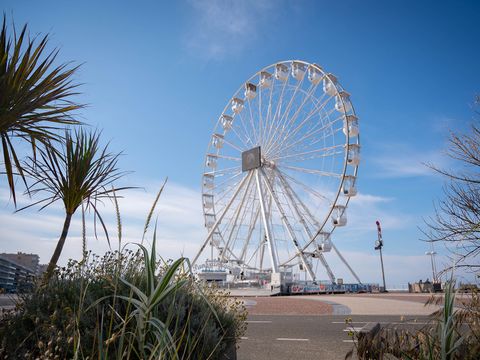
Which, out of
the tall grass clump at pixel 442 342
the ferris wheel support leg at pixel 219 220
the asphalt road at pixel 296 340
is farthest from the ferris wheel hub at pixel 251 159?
the tall grass clump at pixel 442 342

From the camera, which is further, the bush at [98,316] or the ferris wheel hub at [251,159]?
the ferris wheel hub at [251,159]

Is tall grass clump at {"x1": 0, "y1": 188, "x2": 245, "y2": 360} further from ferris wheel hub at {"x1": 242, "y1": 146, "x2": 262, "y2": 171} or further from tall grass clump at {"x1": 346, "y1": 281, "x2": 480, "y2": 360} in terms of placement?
ferris wheel hub at {"x1": 242, "y1": 146, "x2": 262, "y2": 171}

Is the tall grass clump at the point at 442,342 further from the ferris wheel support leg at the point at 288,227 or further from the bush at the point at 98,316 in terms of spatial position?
the ferris wheel support leg at the point at 288,227

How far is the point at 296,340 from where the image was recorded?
769 centimetres

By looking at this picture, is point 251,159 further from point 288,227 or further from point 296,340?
point 296,340

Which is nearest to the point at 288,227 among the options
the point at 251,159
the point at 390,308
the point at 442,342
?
the point at 251,159

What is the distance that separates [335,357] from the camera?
599 cm

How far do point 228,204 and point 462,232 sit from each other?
30207 mm

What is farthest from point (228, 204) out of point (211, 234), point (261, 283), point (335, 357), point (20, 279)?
point (20, 279)

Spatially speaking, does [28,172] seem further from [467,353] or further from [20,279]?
[467,353]

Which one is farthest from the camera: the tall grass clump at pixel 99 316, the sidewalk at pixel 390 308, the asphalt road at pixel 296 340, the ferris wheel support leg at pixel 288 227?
the ferris wheel support leg at pixel 288 227

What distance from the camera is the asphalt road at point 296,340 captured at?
6250 mm

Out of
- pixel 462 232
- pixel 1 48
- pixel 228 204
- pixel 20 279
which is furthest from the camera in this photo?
pixel 228 204

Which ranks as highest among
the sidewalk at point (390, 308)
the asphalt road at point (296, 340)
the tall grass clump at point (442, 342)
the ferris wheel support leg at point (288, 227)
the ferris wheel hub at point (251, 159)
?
the ferris wheel hub at point (251, 159)
